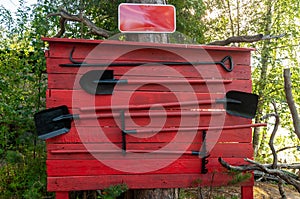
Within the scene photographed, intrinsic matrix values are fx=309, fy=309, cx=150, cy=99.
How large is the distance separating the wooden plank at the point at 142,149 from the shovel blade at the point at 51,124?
9 centimetres

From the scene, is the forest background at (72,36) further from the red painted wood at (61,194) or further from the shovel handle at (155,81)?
the shovel handle at (155,81)

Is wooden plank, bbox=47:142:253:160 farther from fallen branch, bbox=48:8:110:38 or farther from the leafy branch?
fallen branch, bbox=48:8:110:38

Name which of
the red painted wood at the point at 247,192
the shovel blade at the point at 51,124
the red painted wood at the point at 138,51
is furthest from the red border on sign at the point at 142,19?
the red painted wood at the point at 247,192

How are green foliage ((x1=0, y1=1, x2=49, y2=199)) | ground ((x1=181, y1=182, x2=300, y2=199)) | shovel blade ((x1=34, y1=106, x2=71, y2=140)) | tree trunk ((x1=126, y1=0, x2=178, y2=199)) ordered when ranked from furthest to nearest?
ground ((x1=181, y1=182, x2=300, y2=199)) < green foliage ((x1=0, y1=1, x2=49, y2=199)) < tree trunk ((x1=126, y1=0, x2=178, y2=199)) < shovel blade ((x1=34, y1=106, x2=71, y2=140))

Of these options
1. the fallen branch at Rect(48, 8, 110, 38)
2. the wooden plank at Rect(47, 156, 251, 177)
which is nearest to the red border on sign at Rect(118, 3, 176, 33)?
the wooden plank at Rect(47, 156, 251, 177)

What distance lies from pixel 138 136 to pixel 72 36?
2376 millimetres

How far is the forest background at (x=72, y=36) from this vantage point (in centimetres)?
334

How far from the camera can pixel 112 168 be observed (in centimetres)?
205

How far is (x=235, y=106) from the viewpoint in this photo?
2.20 m

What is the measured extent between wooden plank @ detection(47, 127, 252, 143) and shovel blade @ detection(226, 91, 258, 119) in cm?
12

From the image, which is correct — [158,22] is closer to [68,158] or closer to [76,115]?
[76,115]

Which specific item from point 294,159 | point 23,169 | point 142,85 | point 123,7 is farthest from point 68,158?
point 294,159

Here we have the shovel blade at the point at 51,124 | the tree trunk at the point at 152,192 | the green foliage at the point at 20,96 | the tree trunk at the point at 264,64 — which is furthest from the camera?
the tree trunk at the point at 264,64

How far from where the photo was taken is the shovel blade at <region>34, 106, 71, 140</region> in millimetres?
1970
